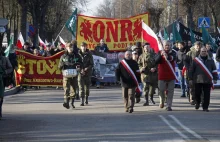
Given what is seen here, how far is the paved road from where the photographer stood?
39.9ft

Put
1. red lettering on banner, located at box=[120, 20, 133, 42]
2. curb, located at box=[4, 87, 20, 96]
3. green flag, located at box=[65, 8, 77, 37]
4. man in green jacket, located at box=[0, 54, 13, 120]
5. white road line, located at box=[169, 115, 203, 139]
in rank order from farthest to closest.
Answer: green flag, located at box=[65, 8, 77, 37] < red lettering on banner, located at box=[120, 20, 133, 42] < curb, located at box=[4, 87, 20, 96] < man in green jacket, located at box=[0, 54, 13, 120] < white road line, located at box=[169, 115, 203, 139]

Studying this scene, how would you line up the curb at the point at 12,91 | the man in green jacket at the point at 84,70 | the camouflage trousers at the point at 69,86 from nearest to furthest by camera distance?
the camouflage trousers at the point at 69,86 < the man in green jacket at the point at 84,70 < the curb at the point at 12,91

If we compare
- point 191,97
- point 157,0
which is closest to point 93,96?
point 191,97

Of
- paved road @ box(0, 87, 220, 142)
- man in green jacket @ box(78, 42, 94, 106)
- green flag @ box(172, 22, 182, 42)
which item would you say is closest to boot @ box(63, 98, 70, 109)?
paved road @ box(0, 87, 220, 142)

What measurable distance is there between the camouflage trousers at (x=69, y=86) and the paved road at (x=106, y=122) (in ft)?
1.37

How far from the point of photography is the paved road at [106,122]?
39.9 feet

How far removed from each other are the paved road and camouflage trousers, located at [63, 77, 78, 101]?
0.42m

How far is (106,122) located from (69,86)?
3.34 meters

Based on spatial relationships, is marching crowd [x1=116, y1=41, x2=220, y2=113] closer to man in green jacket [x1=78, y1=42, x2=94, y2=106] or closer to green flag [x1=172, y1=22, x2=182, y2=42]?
man in green jacket [x1=78, y1=42, x2=94, y2=106]

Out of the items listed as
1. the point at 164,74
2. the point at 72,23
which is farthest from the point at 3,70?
the point at 72,23

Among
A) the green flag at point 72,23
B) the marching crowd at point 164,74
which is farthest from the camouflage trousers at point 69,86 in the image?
the green flag at point 72,23

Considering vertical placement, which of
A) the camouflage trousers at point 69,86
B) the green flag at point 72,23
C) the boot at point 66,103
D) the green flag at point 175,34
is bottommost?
the boot at point 66,103

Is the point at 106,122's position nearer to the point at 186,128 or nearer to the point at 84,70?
the point at 186,128

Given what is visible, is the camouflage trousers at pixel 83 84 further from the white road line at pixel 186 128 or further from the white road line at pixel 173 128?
the white road line at pixel 186 128
